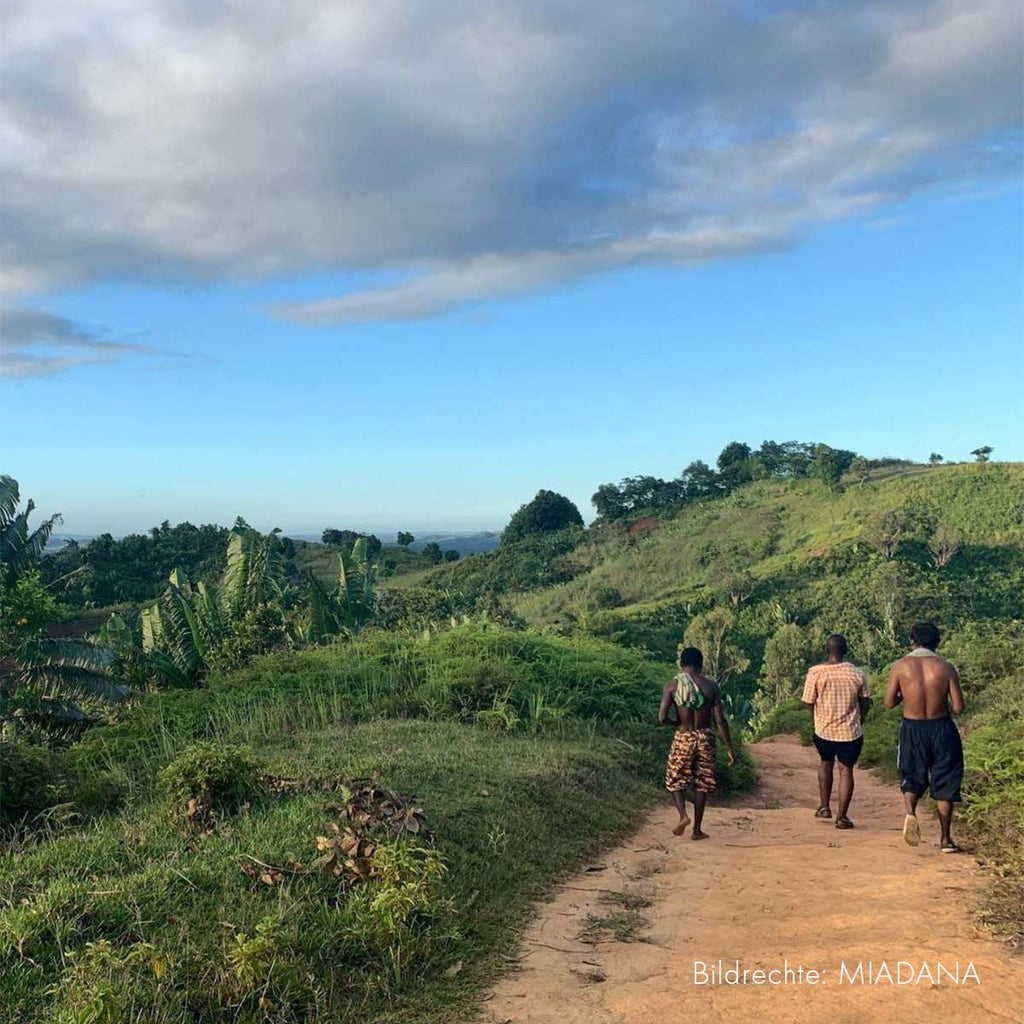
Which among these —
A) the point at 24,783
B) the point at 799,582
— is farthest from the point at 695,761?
the point at 799,582

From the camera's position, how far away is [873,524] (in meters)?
49.5

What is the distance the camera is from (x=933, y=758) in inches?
273

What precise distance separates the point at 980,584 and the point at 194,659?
4008 centimetres

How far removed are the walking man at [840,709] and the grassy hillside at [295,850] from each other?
1.91 metres

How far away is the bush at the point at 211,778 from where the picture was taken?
6.16m

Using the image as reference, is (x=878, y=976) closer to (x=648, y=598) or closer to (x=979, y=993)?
(x=979, y=993)

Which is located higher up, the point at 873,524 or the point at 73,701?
the point at 873,524

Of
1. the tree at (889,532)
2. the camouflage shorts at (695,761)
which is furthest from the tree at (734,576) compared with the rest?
the camouflage shorts at (695,761)

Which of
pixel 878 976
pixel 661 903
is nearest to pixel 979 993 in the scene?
pixel 878 976

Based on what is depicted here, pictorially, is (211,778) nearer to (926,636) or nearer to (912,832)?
(912,832)

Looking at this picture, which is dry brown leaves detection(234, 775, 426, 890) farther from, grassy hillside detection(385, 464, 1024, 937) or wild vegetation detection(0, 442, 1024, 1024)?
grassy hillside detection(385, 464, 1024, 937)

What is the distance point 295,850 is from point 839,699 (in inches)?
196

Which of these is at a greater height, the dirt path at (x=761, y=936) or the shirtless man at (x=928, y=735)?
the shirtless man at (x=928, y=735)

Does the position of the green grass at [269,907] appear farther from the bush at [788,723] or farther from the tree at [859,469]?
the tree at [859,469]
